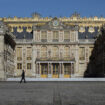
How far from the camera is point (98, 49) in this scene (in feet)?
194

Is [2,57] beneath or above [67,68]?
above

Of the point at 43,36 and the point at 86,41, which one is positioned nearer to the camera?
the point at 43,36

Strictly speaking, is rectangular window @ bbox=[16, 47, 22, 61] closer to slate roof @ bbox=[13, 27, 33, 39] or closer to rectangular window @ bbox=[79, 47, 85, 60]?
slate roof @ bbox=[13, 27, 33, 39]

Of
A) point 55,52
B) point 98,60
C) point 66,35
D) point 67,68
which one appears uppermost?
point 66,35

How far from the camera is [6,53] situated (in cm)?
5262

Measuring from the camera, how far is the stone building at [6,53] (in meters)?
49.7


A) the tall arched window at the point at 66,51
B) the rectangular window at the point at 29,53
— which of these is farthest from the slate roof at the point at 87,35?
the rectangular window at the point at 29,53

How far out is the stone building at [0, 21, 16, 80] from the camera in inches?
1955

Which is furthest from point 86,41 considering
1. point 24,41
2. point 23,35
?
point 23,35

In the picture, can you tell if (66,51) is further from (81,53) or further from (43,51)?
(43,51)

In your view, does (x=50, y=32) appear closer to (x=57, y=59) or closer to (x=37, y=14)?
(x=57, y=59)

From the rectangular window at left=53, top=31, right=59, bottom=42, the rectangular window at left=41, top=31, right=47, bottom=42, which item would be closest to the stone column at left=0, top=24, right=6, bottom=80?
the rectangular window at left=41, top=31, right=47, bottom=42

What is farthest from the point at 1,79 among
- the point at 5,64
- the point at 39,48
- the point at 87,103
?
the point at 87,103

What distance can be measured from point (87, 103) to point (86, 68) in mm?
48014
